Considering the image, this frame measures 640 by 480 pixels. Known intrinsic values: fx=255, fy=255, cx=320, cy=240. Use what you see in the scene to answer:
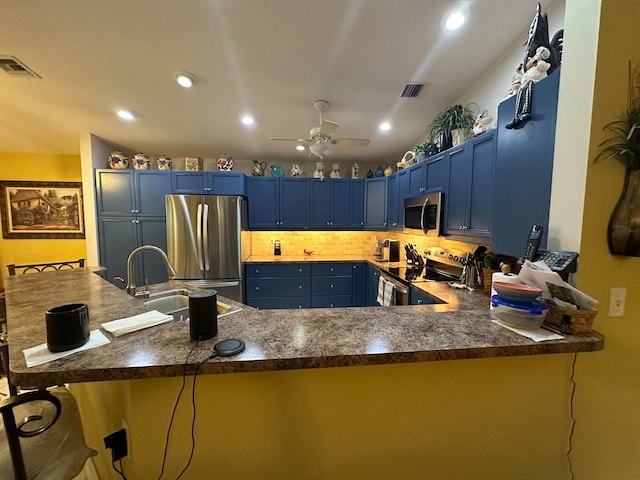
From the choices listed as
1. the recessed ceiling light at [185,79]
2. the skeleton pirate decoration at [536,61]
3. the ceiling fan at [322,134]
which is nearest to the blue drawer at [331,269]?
the ceiling fan at [322,134]

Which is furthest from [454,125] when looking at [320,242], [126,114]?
[126,114]

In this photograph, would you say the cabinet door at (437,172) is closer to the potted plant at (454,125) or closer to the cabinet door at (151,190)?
the potted plant at (454,125)

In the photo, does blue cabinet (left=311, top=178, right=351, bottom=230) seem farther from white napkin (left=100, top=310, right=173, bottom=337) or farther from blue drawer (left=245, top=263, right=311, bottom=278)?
white napkin (left=100, top=310, right=173, bottom=337)

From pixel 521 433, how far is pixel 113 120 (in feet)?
14.8

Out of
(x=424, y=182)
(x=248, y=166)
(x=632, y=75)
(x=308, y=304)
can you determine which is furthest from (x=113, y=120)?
(x=632, y=75)

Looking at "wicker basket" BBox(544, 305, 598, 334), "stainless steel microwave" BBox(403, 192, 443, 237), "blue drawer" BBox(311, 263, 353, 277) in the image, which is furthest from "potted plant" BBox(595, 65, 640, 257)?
"blue drawer" BBox(311, 263, 353, 277)

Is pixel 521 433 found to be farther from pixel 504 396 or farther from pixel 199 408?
pixel 199 408

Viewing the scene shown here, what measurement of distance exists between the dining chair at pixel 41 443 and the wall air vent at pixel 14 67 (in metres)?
2.77

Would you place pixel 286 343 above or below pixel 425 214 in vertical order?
below

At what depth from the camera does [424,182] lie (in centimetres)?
286

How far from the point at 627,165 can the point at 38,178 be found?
20.9ft

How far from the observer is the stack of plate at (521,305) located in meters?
0.96

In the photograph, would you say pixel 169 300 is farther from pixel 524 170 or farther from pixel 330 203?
pixel 330 203

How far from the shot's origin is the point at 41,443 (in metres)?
0.99
